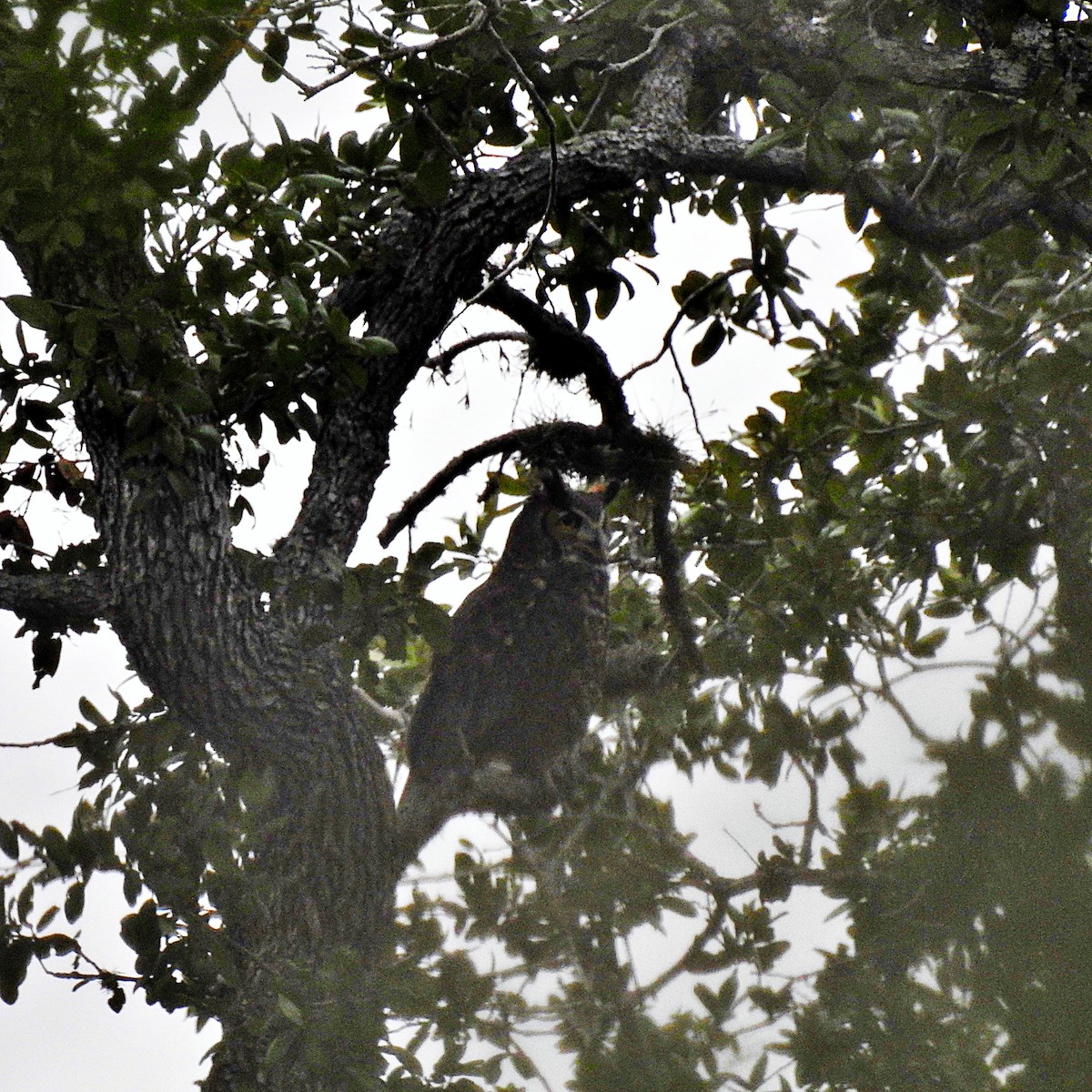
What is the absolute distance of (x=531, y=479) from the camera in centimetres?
170

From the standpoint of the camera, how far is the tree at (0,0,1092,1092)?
3.24 ft

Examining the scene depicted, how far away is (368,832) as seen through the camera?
4.55 ft

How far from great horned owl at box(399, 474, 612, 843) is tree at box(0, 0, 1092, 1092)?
0.18 feet

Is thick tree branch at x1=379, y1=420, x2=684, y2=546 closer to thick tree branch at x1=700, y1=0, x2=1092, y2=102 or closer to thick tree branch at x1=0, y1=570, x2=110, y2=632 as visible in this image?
thick tree branch at x1=0, y1=570, x2=110, y2=632

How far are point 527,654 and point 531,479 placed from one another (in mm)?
258

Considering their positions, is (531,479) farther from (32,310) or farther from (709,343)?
(32,310)

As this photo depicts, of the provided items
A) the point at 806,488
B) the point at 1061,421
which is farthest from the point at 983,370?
the point at 806,488

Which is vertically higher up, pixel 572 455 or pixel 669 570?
pixel 572 455

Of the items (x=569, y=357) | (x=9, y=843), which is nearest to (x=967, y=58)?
(x=569, y=357)

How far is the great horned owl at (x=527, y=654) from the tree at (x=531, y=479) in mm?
56

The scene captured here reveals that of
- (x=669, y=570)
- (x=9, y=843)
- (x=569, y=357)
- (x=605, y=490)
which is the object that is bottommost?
(x=9, y=843)

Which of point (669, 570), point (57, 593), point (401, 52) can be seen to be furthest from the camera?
point (669, 570)

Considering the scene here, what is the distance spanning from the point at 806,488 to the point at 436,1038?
96 centimetres

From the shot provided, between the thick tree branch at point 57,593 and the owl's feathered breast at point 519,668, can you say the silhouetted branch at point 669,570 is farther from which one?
the thick tree branch at point 57,593
